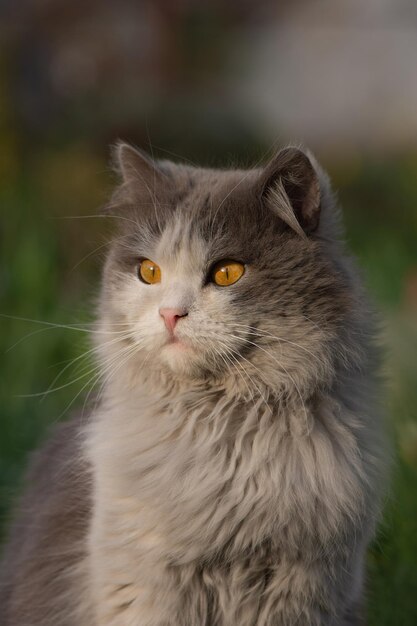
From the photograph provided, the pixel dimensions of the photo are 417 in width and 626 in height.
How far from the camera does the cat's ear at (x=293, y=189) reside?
228cm

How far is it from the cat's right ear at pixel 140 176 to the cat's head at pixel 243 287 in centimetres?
12

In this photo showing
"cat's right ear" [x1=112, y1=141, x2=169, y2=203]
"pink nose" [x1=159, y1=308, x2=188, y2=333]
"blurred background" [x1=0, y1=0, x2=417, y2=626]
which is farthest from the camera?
"blurred background" [x1=0, y1=0, x2=417, y2=626]

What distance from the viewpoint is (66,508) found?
2.64 m

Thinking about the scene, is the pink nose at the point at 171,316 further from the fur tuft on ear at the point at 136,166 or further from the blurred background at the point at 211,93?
the blurred background at the point at 211,93

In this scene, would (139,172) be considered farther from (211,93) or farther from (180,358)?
(211,93)

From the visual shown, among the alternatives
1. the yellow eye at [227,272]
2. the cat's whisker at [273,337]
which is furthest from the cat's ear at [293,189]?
the cat's whisker at [273,337]

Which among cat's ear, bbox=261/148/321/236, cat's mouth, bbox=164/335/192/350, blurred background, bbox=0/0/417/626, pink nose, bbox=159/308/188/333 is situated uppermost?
blurred background, bbox=0/0/417/626

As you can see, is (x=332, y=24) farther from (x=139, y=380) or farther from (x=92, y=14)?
→ (x=139, y=380)

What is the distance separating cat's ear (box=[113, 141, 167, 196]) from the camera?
2529 mm

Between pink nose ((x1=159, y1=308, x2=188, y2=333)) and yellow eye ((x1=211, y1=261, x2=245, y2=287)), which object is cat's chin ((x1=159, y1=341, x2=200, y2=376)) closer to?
pink nose ((x1=159, y1=308, x2=188, y2=333))

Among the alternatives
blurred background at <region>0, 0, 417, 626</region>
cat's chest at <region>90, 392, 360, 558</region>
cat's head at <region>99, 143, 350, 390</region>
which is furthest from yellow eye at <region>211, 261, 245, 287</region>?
blurred background at <region>0, 0, 417, 626</region>

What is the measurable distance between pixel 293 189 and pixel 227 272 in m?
0.27

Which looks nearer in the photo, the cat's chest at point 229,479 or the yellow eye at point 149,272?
the cat's chest at point 229,479

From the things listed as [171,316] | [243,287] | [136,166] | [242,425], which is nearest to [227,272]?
[243,287]
